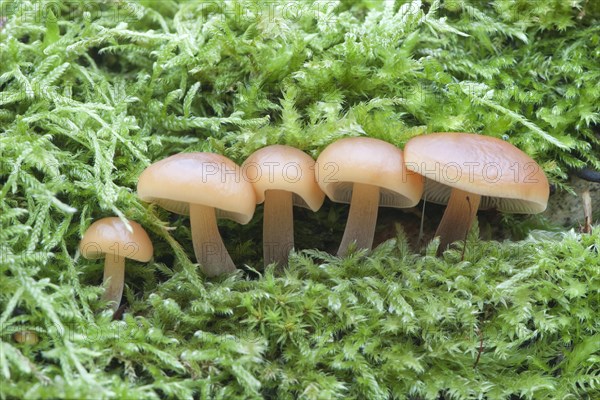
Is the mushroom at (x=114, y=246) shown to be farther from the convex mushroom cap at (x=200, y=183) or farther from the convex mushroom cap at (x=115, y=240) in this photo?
the convex mushroom cap at (x=200, y=183)

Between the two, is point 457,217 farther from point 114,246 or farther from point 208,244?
point 114,246

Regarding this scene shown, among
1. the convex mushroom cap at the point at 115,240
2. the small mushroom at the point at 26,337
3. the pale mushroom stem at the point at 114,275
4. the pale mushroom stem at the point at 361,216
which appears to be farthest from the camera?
the pale mushroom stem at the point at 361,216

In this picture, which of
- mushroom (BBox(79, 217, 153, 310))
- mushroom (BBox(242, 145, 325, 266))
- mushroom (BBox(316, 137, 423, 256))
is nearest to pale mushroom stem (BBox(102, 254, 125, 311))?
mushroom (BBox(79, 217, 153, 310))

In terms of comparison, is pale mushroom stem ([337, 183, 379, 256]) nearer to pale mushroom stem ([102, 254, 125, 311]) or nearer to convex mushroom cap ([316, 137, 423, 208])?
convex mushroom cap ([316, 137, 423, 208])

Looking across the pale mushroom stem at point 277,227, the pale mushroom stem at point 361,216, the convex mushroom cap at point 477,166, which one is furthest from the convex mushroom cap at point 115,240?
the convex mushroom cap at point 477,166

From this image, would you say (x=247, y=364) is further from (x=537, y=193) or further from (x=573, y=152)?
(x=573, y=152)

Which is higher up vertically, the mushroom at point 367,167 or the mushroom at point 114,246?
the mushroom at point 367,167
